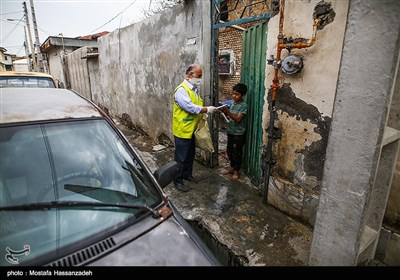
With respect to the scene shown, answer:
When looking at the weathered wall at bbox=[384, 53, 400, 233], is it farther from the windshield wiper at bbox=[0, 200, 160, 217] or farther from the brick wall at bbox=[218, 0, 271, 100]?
the brick wall at bbox=[218, 0, 271, 100]

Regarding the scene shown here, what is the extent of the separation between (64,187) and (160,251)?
2.67 feet

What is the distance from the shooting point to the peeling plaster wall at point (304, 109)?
2713 mm

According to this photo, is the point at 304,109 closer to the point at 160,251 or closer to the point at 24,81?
the point at 160,251

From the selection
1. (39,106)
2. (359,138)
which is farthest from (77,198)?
(359,138)

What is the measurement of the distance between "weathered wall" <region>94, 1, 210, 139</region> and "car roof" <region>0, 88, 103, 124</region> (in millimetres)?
2802

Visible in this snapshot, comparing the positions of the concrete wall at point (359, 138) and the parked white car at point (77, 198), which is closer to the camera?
the parked white car at point (77, 198)

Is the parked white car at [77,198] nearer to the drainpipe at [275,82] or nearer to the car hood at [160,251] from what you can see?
the car hood at [160,251]

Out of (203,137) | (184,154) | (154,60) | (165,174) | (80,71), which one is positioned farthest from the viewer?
(80,71)

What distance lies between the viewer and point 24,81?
592 centimetres

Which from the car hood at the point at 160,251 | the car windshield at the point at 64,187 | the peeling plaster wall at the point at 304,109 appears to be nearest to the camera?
the car hood at the point at 160,251

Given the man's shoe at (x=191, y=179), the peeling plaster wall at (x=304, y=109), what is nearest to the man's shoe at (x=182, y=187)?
the man's shoe at (x=191, y=179)

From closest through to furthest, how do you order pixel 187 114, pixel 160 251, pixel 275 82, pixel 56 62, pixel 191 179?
pixel 160 251 → pixel 275 82 → pixel 187 114 → pixel 191 179 → pixel 56 62

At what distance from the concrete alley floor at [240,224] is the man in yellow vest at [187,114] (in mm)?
502

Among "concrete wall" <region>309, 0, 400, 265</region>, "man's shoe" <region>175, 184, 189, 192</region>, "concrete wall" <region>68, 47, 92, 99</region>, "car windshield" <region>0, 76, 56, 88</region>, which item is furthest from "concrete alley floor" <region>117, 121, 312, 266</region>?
"concrete wall" <region>68, 47, 92, 99</region>
